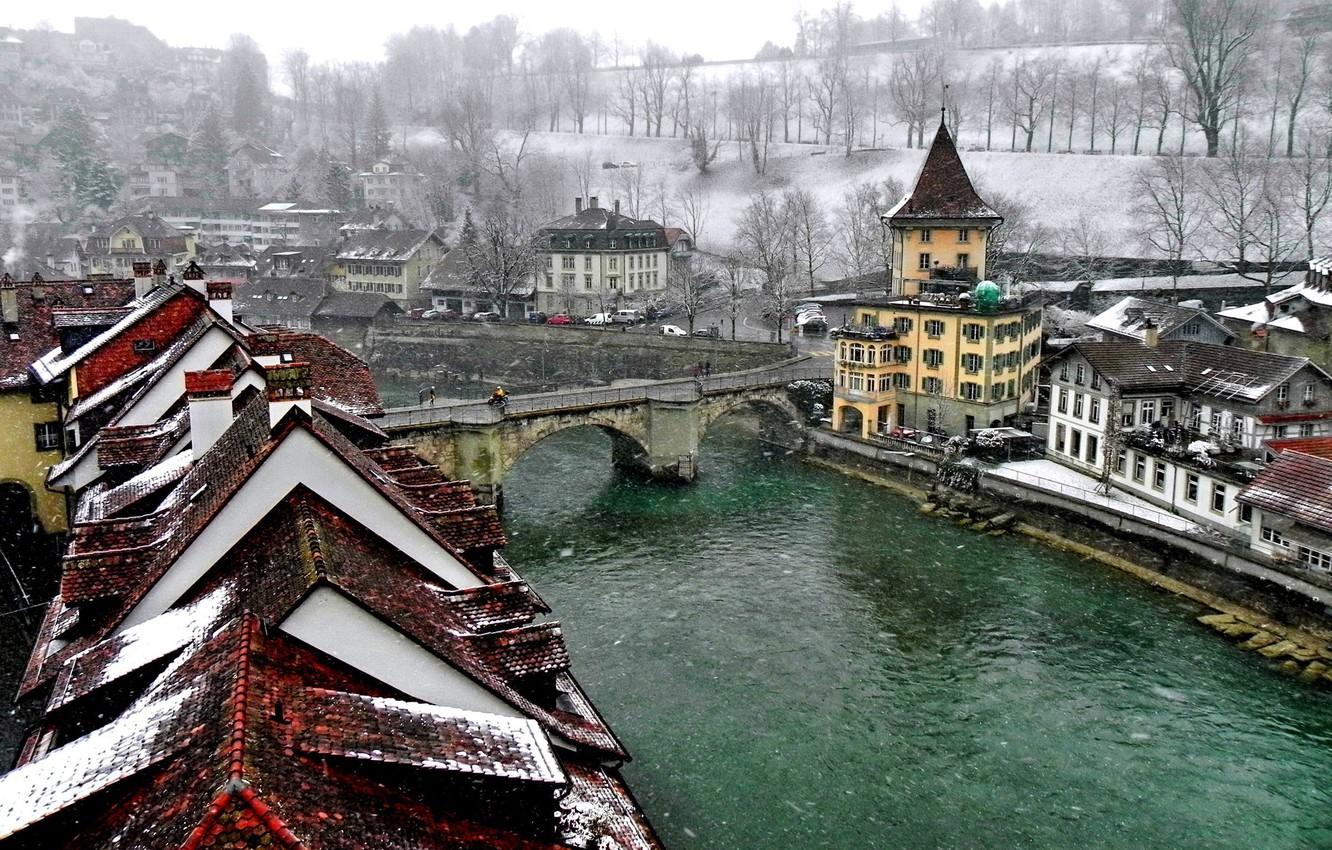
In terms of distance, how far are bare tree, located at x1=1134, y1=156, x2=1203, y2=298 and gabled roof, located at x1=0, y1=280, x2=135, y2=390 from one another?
207 feet

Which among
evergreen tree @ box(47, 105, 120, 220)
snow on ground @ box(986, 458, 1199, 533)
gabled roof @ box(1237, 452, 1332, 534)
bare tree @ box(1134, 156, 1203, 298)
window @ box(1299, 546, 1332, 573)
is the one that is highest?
evergreen tree @ box(47, 105, 120, 220)

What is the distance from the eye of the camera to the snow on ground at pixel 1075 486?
38344 mm

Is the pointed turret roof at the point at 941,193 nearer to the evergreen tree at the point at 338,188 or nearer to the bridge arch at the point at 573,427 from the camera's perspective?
the bridge arch at the point at 573,427

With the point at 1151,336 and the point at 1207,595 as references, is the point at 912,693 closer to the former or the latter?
the point at 1207,595

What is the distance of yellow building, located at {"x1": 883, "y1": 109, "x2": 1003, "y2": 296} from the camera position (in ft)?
187

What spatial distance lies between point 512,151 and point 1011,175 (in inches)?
2605

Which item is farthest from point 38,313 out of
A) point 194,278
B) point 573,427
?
point 573,427

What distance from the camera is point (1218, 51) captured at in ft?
296

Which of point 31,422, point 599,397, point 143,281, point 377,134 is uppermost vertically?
point 377,134

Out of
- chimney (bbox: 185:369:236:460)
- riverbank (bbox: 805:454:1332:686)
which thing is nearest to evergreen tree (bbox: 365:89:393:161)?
riverbank (bbox: 805:454:1332:686)

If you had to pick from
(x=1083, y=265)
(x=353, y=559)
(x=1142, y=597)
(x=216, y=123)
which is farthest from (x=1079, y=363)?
(x=216, y=123)

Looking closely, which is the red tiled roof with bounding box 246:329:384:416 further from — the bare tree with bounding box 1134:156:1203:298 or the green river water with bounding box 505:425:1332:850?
the bare tree with bounding box 1134:156:1203:298

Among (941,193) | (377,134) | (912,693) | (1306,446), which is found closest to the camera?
(912,693)

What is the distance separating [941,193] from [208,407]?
46045 mm
